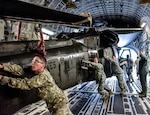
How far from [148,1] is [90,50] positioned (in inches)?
275

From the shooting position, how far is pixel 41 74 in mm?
3254

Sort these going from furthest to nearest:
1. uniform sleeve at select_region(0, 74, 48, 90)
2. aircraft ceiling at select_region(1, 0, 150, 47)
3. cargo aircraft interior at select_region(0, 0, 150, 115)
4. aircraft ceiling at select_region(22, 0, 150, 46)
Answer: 1. aircraft ceiling at select_region(22, 0, 150, 46)
2. aircraft ceiling at select_region(1, 0, 150, 47)
3. cargo aircraft interior at select_region(0, 0, 150, 115)
4. uniform sleeve at select_region(0, 74, 48, 90)

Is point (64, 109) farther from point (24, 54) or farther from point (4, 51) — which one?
point (4, 51)

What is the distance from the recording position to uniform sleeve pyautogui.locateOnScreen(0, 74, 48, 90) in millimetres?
2816

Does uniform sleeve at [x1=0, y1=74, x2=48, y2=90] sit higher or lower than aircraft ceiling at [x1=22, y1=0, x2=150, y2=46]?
lower

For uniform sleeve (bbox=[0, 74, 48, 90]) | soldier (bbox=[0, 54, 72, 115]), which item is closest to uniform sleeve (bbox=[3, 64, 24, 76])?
soldier (bbox=[0, 54, 72, 115])

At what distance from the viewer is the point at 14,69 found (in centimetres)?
298

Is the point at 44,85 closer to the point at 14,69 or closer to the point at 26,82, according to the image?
the point at 26,82

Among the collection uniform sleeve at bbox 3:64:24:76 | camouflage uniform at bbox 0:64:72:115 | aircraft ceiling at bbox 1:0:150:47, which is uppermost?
aircraft ceiling at bbox 1:0:150:47

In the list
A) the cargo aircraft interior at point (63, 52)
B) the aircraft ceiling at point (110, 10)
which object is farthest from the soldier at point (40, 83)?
the aircraft ceiling at point (110, 10)

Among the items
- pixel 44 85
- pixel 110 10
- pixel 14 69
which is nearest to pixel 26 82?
pixel 14 69

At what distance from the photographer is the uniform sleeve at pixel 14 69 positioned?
9.50 feet

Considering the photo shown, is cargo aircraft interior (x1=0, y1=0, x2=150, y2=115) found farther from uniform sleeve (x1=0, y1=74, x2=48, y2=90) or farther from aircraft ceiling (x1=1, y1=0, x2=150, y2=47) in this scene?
aircraft ceiling (x1=1, y1=0, x2=150, y2=47)

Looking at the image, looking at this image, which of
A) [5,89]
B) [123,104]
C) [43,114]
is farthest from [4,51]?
[123,104]
